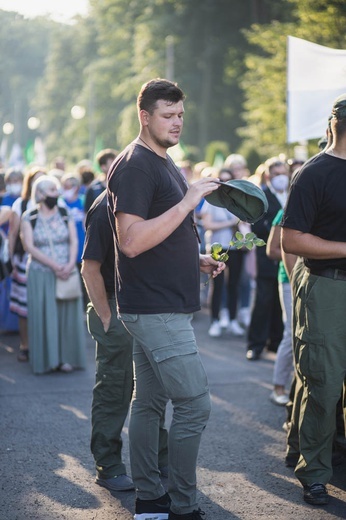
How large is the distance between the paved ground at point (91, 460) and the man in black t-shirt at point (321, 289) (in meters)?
0.33

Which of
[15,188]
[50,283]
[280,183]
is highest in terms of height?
[280,183]

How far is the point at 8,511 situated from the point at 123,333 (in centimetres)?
117

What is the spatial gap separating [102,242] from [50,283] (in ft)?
12.0

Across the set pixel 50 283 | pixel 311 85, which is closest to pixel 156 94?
pixel 311 85

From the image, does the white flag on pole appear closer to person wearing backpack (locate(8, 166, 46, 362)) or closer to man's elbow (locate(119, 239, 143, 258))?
person wearing backpack (locate(8, 166, 46, 362))

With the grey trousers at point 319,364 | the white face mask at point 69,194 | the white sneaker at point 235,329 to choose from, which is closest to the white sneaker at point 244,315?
the white sneaker at point 235,329

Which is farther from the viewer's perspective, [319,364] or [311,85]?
[311,85]

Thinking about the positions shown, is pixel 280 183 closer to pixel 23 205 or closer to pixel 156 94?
pixel 23 205

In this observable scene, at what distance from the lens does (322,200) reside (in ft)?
15.1

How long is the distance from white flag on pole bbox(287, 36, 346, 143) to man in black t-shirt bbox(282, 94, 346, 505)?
2.54 meters

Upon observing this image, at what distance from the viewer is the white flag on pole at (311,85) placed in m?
7.09

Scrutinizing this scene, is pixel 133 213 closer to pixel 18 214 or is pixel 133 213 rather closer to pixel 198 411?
pixel 198 411

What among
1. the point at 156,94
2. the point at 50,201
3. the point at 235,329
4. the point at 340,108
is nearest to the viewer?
the point at 156,94

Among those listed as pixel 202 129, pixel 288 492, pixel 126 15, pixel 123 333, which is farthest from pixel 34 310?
pixel 126 15
